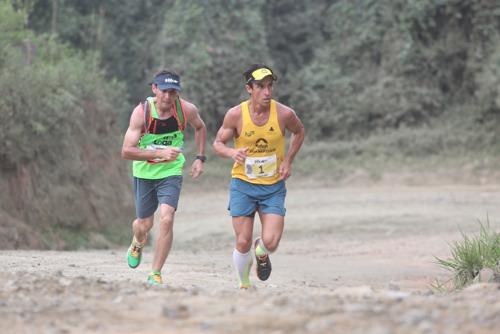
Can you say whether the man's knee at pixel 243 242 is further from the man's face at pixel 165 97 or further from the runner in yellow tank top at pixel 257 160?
the man's face at pixel 165 97

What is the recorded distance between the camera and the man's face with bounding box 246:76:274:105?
9453 millimetres

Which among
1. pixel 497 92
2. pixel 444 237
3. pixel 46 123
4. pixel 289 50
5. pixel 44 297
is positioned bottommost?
pixel 44 297

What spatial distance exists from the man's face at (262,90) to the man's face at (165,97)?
73cm

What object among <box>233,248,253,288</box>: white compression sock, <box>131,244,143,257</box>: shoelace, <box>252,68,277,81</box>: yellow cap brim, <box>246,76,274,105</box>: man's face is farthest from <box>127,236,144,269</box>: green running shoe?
<box>252,68,277,81</box>: yellow cap brim

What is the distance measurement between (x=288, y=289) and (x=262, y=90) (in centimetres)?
187

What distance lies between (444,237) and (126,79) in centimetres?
1960

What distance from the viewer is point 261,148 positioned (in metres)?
9.52

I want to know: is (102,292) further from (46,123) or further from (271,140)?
(46,123)

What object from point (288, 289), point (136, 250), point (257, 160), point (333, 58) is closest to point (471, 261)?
point (288, 289)

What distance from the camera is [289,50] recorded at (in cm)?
3894

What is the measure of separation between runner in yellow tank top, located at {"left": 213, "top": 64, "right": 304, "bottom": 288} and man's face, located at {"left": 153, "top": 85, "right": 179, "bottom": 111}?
0.54m

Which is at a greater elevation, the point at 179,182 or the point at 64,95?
the point at 64,95

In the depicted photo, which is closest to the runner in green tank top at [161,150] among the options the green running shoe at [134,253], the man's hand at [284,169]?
the green running shoe at [134,253]

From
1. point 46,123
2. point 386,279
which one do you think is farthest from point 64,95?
point 386,279
